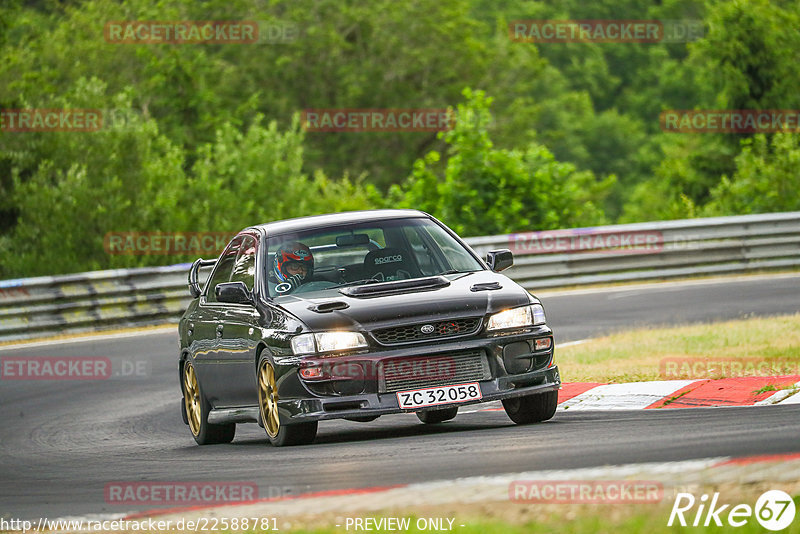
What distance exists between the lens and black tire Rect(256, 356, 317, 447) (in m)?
9.49

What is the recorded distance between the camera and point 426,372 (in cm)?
919

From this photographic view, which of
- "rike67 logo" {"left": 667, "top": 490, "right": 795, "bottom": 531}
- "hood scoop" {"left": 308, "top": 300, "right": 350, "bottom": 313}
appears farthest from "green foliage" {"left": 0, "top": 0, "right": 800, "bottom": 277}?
"rike67 logo" {"left": 667, "top": 490, "right": 795, "bottom": 531}

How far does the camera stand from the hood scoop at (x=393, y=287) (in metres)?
9.61

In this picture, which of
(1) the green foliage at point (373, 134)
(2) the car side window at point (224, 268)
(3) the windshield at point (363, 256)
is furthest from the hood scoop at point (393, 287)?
(1) the green foliage at point (373, 134)

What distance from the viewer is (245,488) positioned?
7.58 metres

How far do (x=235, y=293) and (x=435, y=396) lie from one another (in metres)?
1.79

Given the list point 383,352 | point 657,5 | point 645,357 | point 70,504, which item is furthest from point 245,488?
point 657,5

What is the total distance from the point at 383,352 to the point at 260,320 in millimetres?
1099

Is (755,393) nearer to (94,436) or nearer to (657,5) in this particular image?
(94,436)

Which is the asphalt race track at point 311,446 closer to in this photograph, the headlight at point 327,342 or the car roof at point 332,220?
the headlight at point 327,342

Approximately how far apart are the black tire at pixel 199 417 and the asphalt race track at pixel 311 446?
0.11m

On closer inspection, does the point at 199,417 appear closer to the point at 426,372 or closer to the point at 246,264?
the point at 246,264

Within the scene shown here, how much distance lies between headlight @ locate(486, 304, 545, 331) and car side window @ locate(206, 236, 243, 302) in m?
2.58

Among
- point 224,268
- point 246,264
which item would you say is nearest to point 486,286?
point 246,264
